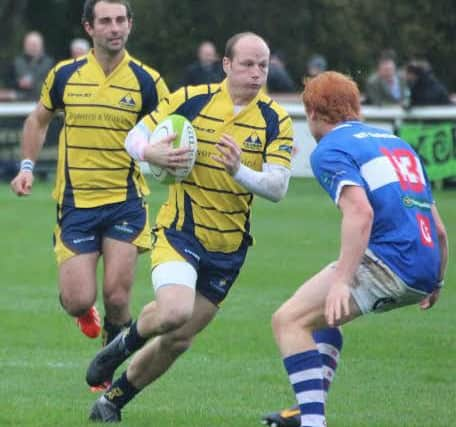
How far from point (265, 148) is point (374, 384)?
6.60ft

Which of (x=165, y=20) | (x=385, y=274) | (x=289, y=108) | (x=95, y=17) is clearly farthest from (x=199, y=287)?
(x=165, y=20)

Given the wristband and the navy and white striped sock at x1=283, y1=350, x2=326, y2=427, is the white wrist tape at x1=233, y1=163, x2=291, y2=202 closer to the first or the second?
the navy and white striped sock at x1=283, y1=350, x2=326, y2=427

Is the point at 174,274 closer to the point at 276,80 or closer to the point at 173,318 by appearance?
the point at 173,318

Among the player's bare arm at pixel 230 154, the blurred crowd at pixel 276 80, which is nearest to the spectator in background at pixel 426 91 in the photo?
the blurred crowd at pixel 276 80

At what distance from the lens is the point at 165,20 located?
3516 cm

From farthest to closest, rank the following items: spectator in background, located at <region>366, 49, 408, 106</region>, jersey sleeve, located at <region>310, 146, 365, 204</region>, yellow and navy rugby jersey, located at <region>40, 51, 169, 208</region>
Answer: spectator in background, located at <region>366, 49, 408, 106</region> → yellow and navy rugby jersey, located at <region>40, 51, 169, 208</region> → jersey sleeve, located at <region>310, 146, 365, 204</region>

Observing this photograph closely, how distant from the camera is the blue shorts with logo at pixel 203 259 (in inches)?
329

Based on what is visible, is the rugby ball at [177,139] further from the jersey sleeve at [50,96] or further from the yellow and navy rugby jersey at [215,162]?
the jersey sleeve at [50,96]

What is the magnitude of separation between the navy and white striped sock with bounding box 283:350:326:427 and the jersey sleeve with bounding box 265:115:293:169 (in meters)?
1.28

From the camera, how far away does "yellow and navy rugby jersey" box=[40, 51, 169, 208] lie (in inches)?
383

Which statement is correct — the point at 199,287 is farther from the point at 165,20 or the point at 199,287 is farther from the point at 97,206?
the point at 165,20

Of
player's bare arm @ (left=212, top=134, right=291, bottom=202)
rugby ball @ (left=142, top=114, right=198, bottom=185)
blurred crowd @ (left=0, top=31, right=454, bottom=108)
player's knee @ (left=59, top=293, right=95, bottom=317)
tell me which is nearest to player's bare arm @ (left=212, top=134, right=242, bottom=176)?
player's bare arm @ (left=212, top=134, right=291, bottom=202)

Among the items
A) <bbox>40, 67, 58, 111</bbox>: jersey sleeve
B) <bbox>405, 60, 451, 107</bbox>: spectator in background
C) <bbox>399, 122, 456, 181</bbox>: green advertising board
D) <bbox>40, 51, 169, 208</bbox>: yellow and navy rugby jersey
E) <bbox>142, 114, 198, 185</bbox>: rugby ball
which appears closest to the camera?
<bbox>142, 114, 198, 185</bbox>: rugby ball

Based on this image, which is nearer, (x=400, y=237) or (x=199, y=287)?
(x=400, y=237)
